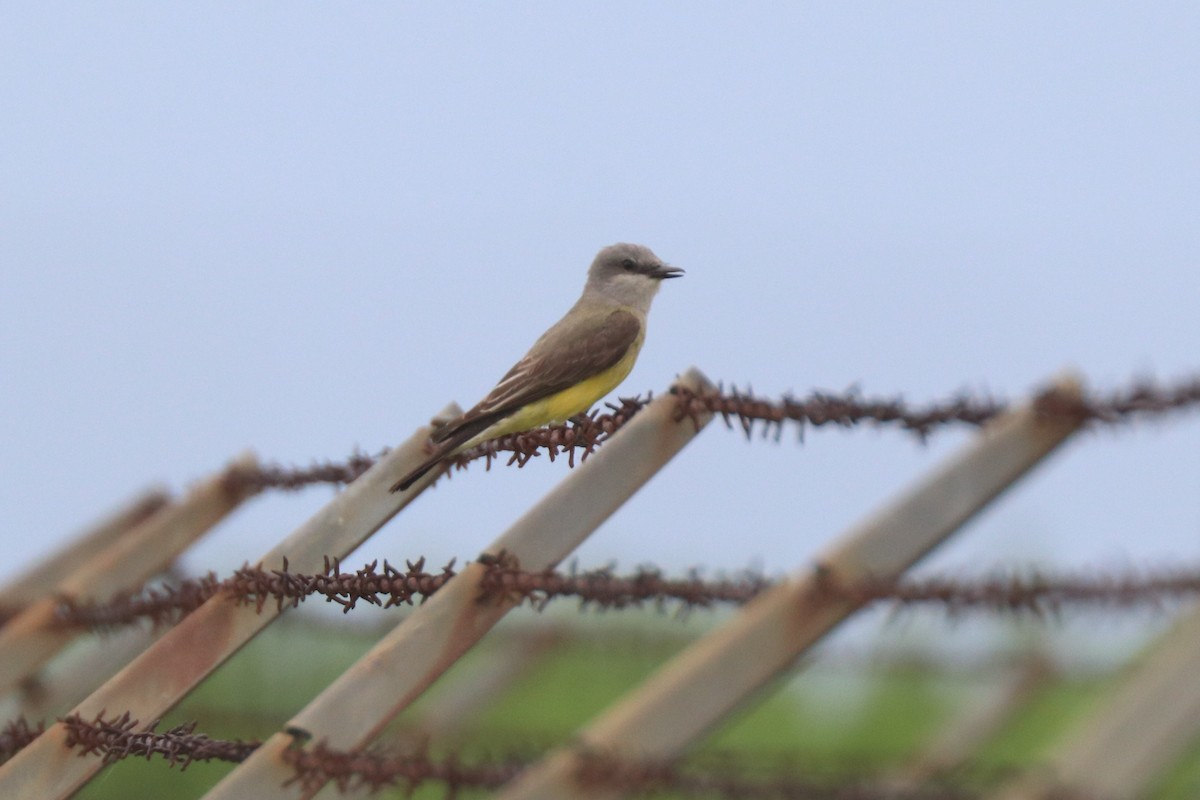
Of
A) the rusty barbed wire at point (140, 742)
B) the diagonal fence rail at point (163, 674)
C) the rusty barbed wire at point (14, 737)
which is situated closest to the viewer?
the rusty barbed wire at point (140, 742)

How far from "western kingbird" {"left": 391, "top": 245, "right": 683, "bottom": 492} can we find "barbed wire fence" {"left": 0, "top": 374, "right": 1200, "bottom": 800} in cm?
115

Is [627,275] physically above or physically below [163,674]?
above

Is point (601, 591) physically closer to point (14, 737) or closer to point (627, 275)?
point (14, 737)

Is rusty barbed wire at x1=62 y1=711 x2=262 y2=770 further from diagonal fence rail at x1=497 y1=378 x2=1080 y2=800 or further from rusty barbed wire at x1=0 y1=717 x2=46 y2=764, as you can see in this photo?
diagonal fence rail at x1=497 y1=378 x2=1080 y2=800

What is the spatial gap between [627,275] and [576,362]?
1.16m

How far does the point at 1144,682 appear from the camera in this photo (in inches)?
80.7

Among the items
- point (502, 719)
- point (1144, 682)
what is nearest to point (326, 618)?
point (502, 719)

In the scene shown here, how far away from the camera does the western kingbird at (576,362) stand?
22.6 ft

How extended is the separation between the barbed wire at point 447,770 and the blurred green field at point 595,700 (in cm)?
376

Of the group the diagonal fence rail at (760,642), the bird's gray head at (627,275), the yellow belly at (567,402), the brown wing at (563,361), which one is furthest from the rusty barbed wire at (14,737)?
the bird's gray head at (627,275)

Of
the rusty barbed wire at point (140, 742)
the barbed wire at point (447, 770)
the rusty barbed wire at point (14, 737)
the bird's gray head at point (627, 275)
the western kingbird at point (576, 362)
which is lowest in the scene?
the rusty barbed wire at point (14, 737)

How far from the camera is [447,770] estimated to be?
3.28 meters

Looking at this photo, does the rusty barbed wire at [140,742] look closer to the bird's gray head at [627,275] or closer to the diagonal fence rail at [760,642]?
the diagonal fence rail at [760,642]

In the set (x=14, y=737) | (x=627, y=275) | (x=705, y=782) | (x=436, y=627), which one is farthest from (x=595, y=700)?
(x=705, y=782)
